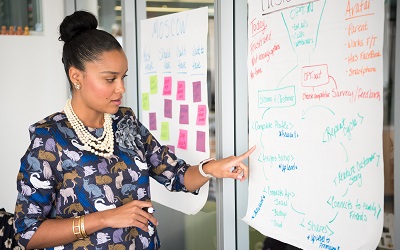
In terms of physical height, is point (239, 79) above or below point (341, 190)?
above

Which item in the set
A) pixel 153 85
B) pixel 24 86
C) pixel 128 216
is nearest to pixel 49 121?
pixel 128 216

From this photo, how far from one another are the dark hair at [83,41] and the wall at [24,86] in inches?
83.6

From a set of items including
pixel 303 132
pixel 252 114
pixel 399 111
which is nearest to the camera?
pixel 399 111

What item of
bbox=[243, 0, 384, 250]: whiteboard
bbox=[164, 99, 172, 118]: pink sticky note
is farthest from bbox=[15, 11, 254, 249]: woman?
bbox=[164, 99, 172, 118]: pink sticky note

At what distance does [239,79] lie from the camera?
205 centimetres

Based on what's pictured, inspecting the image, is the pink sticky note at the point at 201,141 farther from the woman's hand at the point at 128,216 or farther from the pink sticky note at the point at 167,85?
the woman's hand at the point at 128,216

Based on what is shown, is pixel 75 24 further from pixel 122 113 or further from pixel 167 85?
pixel 167 85

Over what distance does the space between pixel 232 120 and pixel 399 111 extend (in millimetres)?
782

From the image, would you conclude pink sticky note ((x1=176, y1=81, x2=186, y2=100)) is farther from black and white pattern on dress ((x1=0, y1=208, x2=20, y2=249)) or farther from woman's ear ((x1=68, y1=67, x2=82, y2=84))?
black and white pattern on dress ((x1=0, y1=208, x2=20, y2=249))

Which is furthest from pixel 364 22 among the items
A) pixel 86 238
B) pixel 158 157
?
pixel 86 238

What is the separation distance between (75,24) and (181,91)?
0.72m

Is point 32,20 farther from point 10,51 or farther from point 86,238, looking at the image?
point 86,238

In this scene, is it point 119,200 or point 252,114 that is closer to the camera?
point 119,200

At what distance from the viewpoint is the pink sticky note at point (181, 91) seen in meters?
2.39
